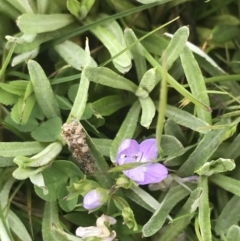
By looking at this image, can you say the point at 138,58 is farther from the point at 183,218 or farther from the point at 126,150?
the point at 183,218

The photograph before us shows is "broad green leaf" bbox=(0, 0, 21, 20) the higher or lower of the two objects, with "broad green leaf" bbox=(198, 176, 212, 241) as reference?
higher

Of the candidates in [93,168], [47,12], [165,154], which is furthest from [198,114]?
[47,12]

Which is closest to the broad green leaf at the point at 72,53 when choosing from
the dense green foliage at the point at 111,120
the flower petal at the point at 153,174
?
the dense green foliage at the point at 111,120

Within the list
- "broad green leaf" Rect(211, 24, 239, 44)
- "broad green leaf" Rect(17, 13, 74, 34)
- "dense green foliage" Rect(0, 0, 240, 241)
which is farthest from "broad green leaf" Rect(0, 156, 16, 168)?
"broad green leaf" Rect(211, 24, 239, 44)

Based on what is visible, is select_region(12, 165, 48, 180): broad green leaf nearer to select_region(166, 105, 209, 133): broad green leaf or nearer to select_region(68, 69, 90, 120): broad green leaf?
select_region(68, 69, 90, 120): broad green leaf

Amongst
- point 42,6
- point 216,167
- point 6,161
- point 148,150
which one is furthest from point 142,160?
point 42,6

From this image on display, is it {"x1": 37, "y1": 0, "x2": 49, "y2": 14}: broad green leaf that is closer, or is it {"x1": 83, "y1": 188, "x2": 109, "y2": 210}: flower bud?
{"x1": 83, "y1": 188, "x2": 109, "y2": 210}: flower bud
